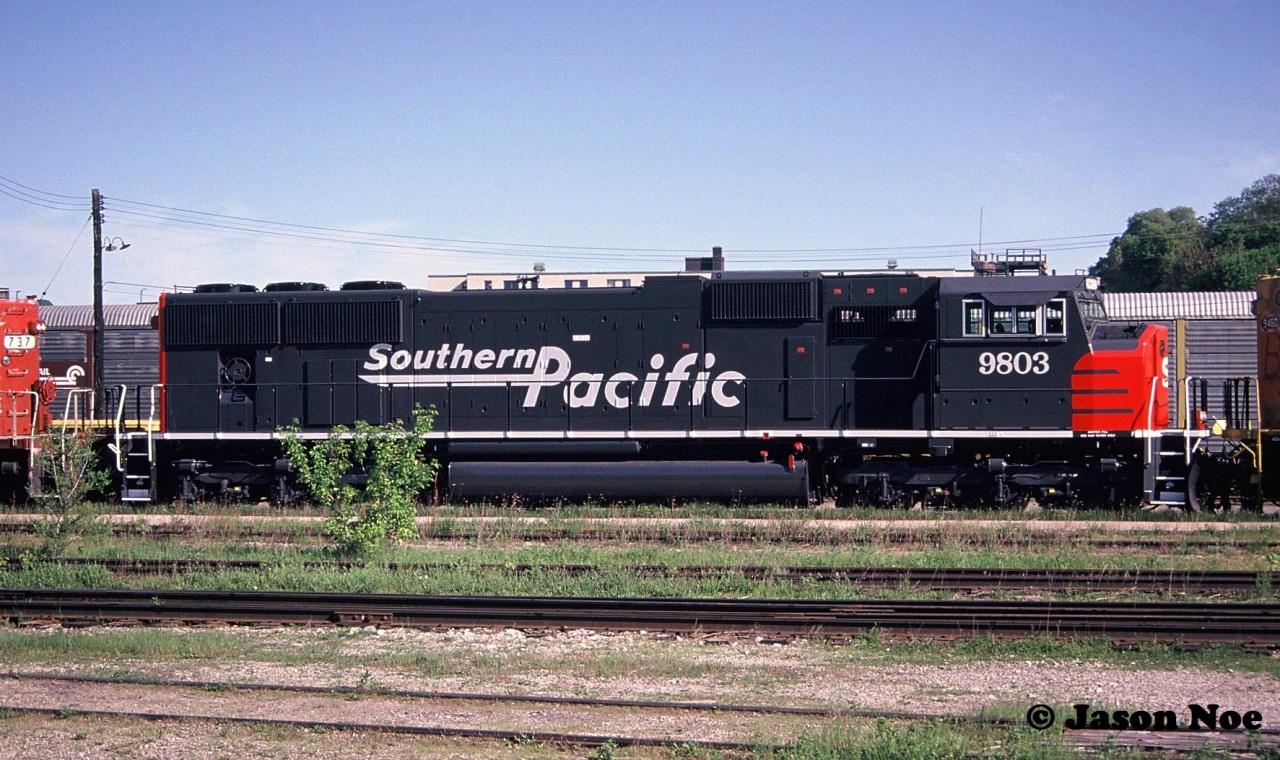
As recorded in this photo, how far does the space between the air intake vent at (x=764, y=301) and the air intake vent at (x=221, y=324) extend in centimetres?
732

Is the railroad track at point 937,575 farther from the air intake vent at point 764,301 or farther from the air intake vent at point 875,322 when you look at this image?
the air intake vent at point 764,301

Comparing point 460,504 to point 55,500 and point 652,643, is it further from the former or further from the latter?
point 652,643

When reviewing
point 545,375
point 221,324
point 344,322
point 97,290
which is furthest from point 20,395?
point 97,290

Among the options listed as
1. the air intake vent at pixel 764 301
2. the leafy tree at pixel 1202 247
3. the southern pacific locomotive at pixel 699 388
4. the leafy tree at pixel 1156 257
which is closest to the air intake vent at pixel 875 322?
the southern pacific locomotive at pixel 699 388

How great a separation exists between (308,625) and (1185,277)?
193ft

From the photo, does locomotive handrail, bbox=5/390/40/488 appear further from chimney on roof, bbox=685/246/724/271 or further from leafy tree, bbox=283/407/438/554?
chimney on roof, bbox=685/246/724/271

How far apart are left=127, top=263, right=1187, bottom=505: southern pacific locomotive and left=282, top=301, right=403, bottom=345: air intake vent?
0.12ft

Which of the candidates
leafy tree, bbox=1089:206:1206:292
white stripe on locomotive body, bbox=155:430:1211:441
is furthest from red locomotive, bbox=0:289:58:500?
leafy tree, bbox=1089:206:1206:292

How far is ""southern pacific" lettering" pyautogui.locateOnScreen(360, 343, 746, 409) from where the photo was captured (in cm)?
1634

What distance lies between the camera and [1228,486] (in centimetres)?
1495

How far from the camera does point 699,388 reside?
53.6 ft

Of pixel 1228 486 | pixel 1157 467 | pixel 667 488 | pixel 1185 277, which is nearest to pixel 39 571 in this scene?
pixel 667 488

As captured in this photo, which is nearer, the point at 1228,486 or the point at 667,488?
the point at 1228,486

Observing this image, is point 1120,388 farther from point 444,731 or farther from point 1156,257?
point 1156,257
